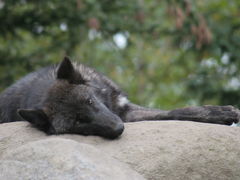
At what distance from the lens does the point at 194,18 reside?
10.7 m

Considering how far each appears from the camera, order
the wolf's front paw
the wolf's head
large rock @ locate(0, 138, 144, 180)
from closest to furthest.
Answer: large rock @ locate(0, 138, 144, 180) < the wolf's head < the wolf's front paw

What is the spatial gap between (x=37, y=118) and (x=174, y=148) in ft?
4.87

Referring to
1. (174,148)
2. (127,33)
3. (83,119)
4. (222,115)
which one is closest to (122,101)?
(83,119)

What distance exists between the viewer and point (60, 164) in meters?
5.13

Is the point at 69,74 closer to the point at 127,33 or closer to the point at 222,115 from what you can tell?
the point at 222,115

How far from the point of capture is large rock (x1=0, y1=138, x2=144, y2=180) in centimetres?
507

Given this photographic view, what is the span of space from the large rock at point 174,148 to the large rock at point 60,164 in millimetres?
271

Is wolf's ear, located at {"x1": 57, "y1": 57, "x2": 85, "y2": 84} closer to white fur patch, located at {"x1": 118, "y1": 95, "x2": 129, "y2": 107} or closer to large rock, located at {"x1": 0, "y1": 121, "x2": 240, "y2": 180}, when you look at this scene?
large rock, located at {"x1": 0, "y1": 121, "x2": 240, "y2": 180}

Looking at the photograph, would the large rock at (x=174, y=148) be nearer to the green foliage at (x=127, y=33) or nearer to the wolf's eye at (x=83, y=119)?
the wolf's eye at (x=83, y=119)

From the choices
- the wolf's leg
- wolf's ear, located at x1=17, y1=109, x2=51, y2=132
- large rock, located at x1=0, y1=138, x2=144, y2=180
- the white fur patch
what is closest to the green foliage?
the white fur patch

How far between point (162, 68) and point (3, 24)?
27.8 feet

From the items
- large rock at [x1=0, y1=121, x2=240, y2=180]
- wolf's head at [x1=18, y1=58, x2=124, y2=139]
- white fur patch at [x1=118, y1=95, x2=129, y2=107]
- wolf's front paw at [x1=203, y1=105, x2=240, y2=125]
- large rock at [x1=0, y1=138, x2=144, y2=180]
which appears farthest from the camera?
white fur patch at [x1=118, y1=95, x2=129, y2=107]

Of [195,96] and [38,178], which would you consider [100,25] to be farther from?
[38,178]

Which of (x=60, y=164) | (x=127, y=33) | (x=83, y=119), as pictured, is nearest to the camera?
(x=60, y=164)
